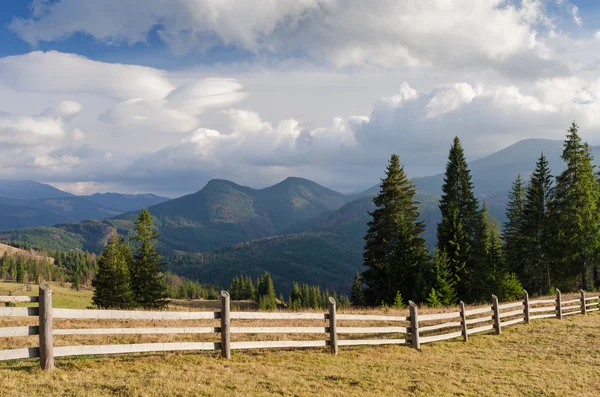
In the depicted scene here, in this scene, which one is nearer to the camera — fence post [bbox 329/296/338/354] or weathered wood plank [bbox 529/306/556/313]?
fence post [bbox 329/296/338/354]

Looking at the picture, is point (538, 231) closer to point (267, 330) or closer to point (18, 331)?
point (267, 330)

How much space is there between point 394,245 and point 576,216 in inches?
716

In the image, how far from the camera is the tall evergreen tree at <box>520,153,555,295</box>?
45.2 meters

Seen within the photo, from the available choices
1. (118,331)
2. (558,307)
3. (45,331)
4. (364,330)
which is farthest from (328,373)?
(558,307)

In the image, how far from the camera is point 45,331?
980cm

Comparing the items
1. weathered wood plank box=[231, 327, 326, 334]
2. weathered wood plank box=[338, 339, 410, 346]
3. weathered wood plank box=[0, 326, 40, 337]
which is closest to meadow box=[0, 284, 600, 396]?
weathered wood plank box=[338, 339, 410, 346]

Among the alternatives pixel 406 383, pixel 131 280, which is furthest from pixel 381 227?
pixel 406 383

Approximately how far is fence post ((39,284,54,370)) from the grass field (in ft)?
1.00

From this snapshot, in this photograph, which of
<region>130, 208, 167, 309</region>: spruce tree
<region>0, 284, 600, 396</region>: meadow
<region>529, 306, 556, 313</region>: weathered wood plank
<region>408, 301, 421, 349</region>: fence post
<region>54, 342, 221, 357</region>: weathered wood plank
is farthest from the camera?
<region>130, 208, 167, 309</region>: spruce tree

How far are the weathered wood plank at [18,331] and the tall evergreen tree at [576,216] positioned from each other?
46.5 metres

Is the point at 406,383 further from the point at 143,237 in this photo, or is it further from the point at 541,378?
the point at 143,237

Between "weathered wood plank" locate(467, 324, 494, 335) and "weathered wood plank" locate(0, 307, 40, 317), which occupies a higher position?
"weathered wood plank" locate(0, 307, 40, 317)

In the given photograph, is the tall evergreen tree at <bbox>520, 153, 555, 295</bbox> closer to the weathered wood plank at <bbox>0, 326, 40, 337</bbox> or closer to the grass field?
the grass field

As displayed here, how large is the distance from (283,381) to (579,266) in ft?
143
